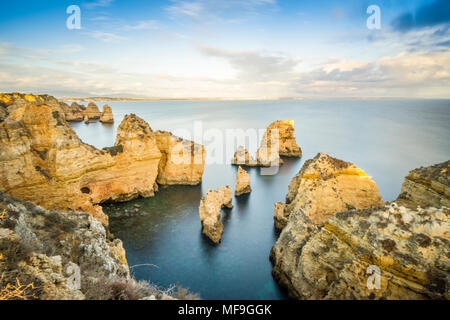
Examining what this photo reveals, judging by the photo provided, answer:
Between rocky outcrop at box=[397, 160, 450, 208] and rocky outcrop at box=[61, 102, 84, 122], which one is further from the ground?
rocky outcrop at box=[61, 102, 84, 122]

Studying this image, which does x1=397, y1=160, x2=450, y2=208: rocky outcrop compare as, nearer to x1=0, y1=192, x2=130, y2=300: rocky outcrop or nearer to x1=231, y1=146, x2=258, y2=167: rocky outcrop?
x1=0, y1=192, x2=130, y2=300: rocky outcrop

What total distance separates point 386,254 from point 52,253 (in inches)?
406

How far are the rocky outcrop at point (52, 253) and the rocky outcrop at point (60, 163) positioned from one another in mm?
10737

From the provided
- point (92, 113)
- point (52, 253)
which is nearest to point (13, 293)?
point (52, 253)

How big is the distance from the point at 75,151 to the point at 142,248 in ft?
34.1

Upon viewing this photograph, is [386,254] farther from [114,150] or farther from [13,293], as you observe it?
[114,150]

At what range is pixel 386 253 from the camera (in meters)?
7.48

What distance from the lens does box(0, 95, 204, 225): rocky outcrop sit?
15.8 meters

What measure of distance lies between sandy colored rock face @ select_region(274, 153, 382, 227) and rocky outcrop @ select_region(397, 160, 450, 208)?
2.63 m

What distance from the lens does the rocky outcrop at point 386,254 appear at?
6988 millimetres

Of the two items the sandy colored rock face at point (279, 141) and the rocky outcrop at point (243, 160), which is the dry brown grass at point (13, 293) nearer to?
the rocky outcrop at point (243, 160)

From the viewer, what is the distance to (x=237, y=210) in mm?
25250

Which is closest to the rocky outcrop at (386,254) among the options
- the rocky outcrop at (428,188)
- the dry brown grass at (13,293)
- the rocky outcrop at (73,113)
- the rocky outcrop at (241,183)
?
the rocky outcrop at (428,188)

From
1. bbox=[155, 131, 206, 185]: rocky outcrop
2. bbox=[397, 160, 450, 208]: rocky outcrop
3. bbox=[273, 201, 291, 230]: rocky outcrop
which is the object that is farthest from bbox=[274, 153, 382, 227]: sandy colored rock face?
bbox=[155, 131, 206, 185]: rocky outcrop
